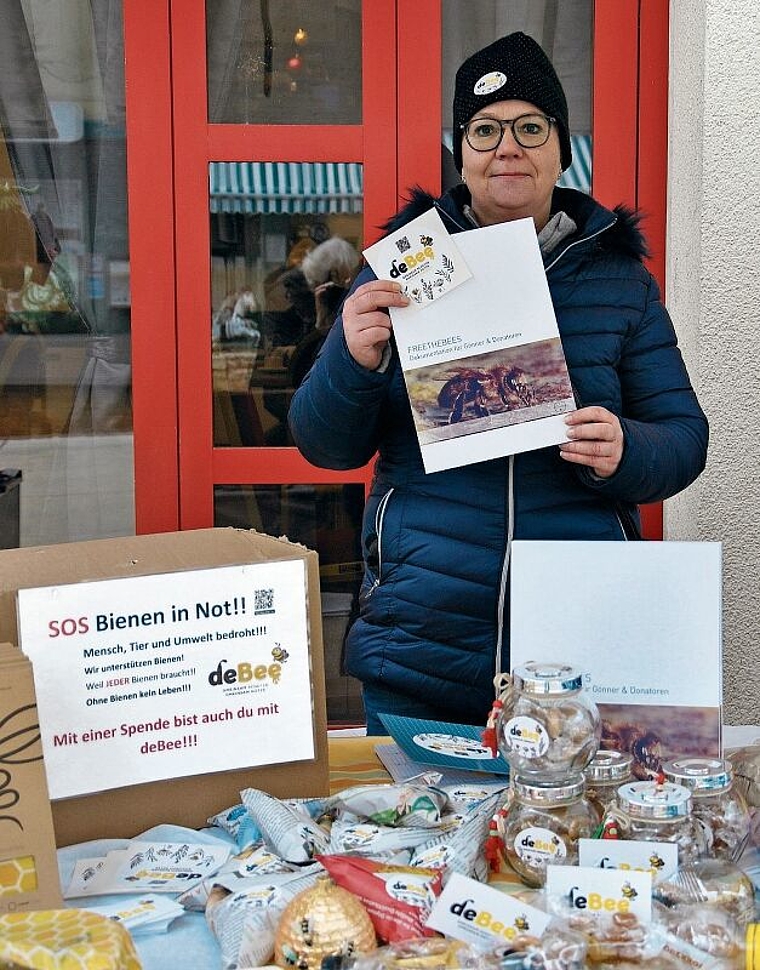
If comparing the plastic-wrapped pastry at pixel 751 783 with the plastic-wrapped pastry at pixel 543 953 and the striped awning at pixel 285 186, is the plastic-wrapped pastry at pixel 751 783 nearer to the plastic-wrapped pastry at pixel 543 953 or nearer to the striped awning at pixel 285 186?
the plastic-wrapped pastry at pixel 543 953

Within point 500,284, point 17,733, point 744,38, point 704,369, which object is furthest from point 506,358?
point 744,38

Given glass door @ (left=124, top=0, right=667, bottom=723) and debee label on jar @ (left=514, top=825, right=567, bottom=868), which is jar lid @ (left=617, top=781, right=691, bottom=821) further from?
glass door @ (left=124, top=0, right=667, bottom=723)

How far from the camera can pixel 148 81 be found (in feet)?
10.5

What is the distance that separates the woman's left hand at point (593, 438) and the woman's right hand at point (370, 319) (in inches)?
11.8

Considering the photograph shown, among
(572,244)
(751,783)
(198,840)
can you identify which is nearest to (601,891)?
(751,783)

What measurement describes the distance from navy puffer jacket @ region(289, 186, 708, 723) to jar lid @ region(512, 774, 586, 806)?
2.00ft

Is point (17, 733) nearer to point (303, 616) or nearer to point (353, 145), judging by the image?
point (303, 616)

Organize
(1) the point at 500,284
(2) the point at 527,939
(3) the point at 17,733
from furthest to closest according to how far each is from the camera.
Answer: (1) the point at 500,284
(3) the point at 17,733
(2) the point at 527,939

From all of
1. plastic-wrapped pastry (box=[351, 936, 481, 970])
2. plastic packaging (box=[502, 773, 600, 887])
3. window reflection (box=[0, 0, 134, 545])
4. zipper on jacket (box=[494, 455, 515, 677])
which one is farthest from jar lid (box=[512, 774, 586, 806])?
window reflection (box=[0, 0, 134, 545])

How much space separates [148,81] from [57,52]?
0.94 ft

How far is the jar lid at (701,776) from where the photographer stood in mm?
1271

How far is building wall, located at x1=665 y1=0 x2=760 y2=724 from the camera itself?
9.45 ft

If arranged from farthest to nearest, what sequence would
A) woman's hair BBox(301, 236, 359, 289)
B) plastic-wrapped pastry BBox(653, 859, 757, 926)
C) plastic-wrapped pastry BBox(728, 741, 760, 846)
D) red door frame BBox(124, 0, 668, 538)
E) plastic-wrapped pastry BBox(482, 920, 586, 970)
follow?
woman's hair BBox(301, 236, 359, 289), red door frame BBox(124, 0, 668, 538), plastic-wrapped pastry BBox(728, 741, 760, 846), plastic-wrapped pastry BBox(653, 859, 757, 926), plastic-wrapped pastry BBox(482, 920, 586, 970)

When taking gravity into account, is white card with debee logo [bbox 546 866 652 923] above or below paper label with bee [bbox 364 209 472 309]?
below
